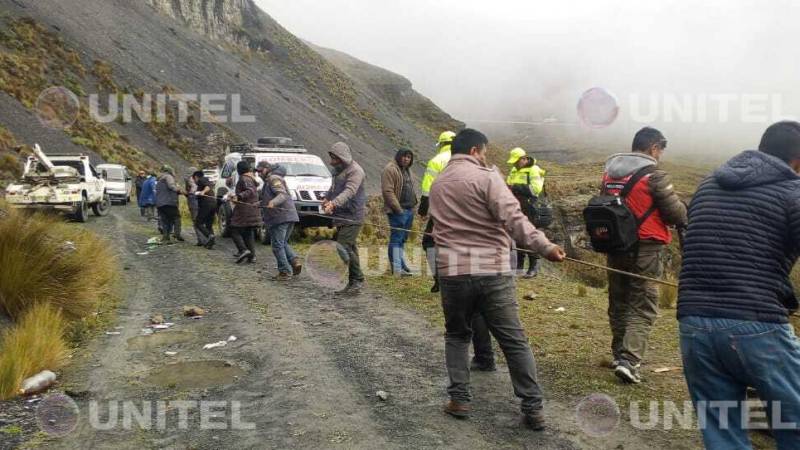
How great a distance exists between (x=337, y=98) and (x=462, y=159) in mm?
66252

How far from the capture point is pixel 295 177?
50.8 feet

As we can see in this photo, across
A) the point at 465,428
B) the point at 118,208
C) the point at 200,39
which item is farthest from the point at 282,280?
the point at 200,39

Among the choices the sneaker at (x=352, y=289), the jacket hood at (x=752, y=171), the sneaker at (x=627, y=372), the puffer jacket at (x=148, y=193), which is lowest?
the sneaker at (x=352, y=289)

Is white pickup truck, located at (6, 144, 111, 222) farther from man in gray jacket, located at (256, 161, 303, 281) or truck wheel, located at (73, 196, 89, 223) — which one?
man in gray jacket, located at (256, 161, 303, 281)

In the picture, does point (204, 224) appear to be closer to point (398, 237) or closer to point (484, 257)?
point (398, 237)

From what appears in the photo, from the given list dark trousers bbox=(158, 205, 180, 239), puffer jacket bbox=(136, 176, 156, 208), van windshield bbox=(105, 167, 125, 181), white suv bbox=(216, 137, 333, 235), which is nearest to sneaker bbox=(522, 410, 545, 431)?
white suv bbox=(216, 137, 333, 235)

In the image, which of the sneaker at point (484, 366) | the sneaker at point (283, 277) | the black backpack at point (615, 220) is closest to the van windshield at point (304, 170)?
the sneaker at point (283, 277)

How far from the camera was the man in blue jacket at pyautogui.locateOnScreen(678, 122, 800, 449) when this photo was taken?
9.73 feet

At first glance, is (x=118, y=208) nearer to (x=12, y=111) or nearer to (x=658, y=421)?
(x=12, y=111)

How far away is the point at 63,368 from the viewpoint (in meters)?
6.00

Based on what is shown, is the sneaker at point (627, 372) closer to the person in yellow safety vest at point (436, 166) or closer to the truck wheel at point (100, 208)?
the person in yellow safety vest at point (436, 166)

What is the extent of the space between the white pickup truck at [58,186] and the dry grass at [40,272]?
11.6m

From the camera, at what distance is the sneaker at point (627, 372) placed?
542 centimetres

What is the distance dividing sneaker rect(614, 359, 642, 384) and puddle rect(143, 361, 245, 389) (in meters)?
3.18
